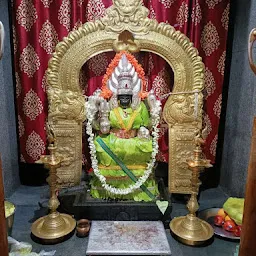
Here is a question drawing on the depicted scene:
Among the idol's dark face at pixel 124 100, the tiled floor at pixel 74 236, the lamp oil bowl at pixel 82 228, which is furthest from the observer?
the idol's dark face at pixel 124 100

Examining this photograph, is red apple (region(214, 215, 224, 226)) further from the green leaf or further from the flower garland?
the flower garland

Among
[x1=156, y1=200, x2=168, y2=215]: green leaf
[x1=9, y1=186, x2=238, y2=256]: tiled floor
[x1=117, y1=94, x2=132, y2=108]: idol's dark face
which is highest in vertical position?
[x1=117, y1=94, x2=132, y2=108]: idol's dark face

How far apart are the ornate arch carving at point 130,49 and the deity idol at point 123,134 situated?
18cm

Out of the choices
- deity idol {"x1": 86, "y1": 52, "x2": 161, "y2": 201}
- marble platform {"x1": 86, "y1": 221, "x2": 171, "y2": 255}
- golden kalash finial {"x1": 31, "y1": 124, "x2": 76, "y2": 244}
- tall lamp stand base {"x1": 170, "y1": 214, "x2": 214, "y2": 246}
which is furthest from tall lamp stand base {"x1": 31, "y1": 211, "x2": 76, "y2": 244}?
tall lamp stand base {"x1": 170, "y1": 214, "x2": 214, "y2": 246}

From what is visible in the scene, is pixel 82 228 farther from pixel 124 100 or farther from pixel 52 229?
pixel 124 100

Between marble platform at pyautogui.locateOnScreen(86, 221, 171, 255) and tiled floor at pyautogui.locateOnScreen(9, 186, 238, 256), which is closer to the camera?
marble platform at pyautogui.locateOnScreen(86, 221, 171, 255)

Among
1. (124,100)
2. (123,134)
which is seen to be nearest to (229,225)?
(123,134)

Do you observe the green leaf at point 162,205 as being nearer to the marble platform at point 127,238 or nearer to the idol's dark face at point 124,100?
the marble platform at point 127,238

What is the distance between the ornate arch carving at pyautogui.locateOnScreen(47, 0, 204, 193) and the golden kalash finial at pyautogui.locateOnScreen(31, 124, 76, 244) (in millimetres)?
553

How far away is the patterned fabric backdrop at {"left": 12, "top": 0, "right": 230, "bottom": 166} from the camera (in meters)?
2.94

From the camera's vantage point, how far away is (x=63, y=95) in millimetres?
2912

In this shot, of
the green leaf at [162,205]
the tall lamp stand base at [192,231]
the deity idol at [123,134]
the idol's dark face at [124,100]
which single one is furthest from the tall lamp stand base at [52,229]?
the idol's dark face at [124,100]

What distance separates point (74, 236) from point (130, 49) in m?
1.81

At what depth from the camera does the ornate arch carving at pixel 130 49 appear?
282 cm
